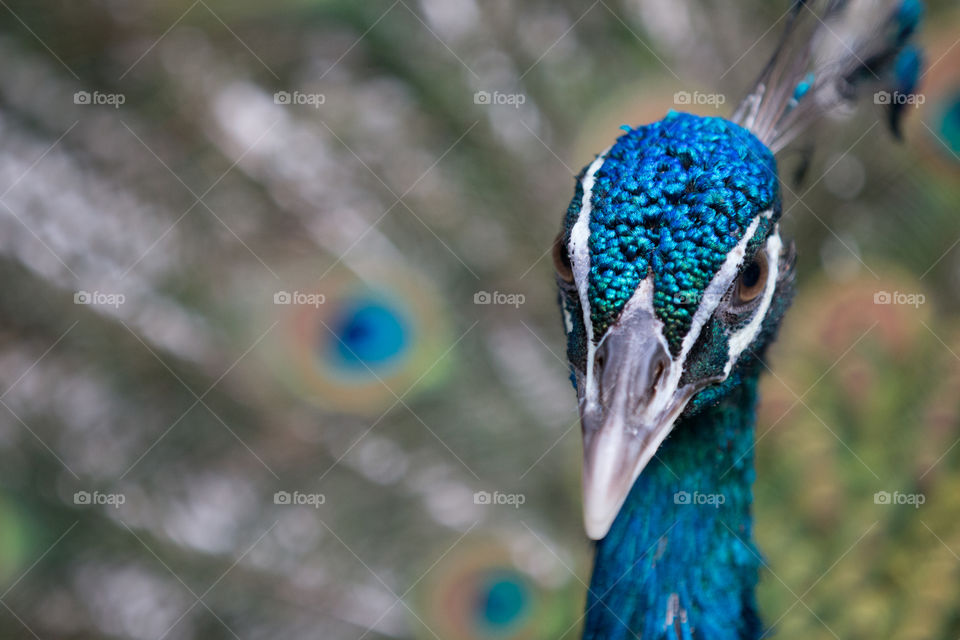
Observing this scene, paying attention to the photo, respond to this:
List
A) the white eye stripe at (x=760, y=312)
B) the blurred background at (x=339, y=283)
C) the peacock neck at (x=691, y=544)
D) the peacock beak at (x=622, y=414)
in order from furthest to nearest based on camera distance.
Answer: the blurred background at (x=339, y=283) < the peacock neck at (x=691, y=544) < the white eye stripe at (x=760, y=312) < the peacock beak at (x=622, y=414)

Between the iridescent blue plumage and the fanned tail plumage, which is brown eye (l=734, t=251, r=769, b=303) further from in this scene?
the fanned tail plumage

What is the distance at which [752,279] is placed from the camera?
776mm

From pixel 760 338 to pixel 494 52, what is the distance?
1109mm

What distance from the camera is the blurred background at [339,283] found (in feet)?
5.32

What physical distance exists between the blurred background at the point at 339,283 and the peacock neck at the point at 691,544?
0.64m

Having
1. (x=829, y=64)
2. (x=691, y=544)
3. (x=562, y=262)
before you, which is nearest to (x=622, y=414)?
(x=562, y=262)

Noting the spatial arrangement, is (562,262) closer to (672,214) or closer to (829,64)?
(672,214)

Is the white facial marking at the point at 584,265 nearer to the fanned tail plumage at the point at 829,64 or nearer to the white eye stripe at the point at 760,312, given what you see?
the white eye stripe at the point at 760,312

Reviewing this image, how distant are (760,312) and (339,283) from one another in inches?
47.7

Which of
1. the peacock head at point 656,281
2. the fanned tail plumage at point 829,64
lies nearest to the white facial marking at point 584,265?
the peacock head at point 656,281

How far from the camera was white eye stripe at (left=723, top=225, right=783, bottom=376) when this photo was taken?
792 mm

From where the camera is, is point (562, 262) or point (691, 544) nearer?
point (562, 262)

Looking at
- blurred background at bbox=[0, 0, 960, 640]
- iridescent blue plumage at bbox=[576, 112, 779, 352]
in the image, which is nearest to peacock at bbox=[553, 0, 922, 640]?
iridescent blue plumage at bbox=[576, 112, 779, 352]

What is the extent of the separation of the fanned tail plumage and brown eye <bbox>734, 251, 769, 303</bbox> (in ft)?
0.91
